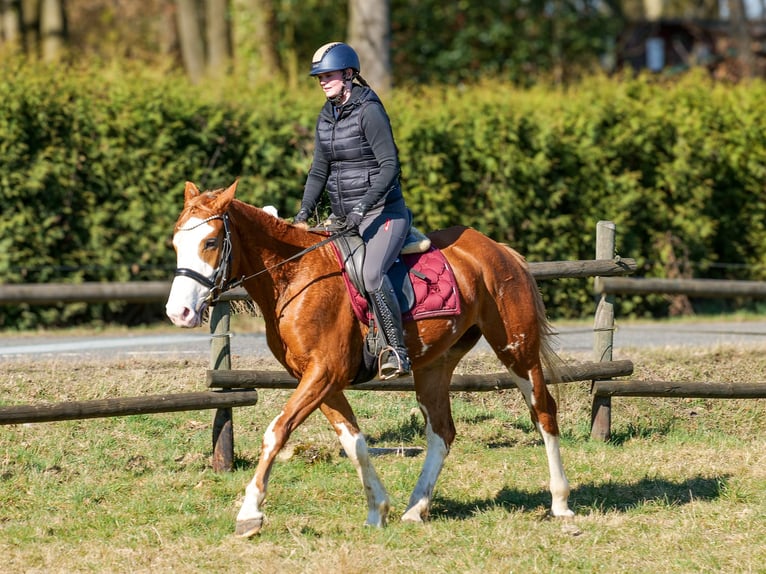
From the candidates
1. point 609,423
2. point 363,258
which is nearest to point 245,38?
point 609,423

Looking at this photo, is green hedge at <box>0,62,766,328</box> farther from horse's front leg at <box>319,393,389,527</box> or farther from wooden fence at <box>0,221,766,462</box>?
horse's front leg at <box>319,393,389,527</box>

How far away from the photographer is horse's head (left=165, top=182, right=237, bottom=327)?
609 cm

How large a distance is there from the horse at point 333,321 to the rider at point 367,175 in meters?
0.23

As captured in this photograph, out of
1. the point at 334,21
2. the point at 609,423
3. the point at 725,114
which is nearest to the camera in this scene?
the point at 609,423

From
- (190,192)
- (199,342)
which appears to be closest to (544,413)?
(190,192)

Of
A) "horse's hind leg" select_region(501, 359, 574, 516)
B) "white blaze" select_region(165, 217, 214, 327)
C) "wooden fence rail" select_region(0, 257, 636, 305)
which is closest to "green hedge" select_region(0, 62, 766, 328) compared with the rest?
"wooden fence rail" select_region(0, 257, 636, 305)

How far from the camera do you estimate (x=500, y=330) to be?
25.0 feet

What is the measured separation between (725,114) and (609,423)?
903 cm

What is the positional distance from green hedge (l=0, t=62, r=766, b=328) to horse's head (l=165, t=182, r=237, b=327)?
8114 mm

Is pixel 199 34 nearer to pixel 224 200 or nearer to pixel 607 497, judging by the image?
pixel 607 497

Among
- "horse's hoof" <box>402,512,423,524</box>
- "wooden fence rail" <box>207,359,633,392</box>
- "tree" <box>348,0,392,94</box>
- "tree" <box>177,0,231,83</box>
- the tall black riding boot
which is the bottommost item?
"horse's hoof" <box>402,512,423,524</box>

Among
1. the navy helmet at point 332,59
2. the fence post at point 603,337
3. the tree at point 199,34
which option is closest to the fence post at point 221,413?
the navy helmet at point 332,59

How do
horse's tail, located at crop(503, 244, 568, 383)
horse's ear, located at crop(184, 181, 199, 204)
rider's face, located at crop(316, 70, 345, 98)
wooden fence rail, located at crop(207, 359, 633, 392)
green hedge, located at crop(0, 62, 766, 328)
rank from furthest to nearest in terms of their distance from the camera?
green hedge, located at crop(0, 62, 766, 328)
wooden fence rail, located at crop(207, 359, 633, 392)
horse's tail, located at crop(503, 244, 568, 383)
rider's face, located at crop(316, 70, 345, 98)
horse's ear, located at crop(184, 181, 199, 204)

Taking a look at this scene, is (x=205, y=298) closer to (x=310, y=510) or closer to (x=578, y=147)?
(x=310, y=510)
